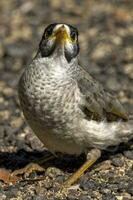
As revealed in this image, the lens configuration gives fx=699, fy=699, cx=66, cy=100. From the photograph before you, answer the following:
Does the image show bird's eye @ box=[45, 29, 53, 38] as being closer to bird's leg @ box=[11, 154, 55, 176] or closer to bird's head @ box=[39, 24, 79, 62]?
bird's head @ box=[39, 24, 79, 62]

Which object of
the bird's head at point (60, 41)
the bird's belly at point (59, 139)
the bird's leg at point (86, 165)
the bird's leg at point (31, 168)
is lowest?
the bird's leg at point (31, 168)

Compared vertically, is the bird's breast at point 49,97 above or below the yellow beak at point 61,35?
below

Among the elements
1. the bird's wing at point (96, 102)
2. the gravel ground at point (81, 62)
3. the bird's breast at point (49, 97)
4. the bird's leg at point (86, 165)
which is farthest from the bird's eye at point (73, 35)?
the gravel ground at point (81, 62)

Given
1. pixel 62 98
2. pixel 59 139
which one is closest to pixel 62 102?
pixel 62 98

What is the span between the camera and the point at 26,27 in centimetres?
1272

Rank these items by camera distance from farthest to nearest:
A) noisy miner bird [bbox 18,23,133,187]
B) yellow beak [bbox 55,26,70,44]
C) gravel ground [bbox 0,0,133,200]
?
gravel ground [bbox 0,0,133,200]
noisy miner bird [bbox 18,23,133,187]
yellow beak [bbox 55,26,70,44]

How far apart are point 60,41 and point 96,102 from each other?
0.94m

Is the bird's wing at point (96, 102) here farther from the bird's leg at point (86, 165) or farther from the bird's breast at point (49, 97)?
the bird's leg at point (86, 165)

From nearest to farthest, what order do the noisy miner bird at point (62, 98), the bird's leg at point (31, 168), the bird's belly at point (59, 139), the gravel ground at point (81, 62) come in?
the noisy miner bird at point (62, 98), the bird's belly at point (59, 139), the gravel ground at point (81, 62), the bird's leg at point (31, 168)

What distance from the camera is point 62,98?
698 centimetres

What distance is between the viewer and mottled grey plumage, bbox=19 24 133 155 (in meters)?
6.94

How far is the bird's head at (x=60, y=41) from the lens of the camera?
6.84m

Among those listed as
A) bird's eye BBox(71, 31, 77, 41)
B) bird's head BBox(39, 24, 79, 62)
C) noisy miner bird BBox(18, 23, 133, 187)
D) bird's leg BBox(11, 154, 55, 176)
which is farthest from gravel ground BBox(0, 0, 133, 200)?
bird's eye BBox(71, 31, 77, 41)

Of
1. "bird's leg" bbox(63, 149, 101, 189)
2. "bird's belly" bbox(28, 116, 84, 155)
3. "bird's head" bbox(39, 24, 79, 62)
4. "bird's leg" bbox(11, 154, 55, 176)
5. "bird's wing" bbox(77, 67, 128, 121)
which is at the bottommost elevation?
"bird's leg" bbox(11, 154, 55, 176)
